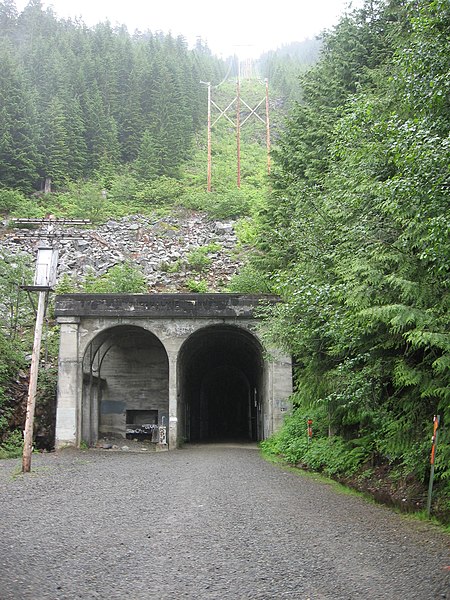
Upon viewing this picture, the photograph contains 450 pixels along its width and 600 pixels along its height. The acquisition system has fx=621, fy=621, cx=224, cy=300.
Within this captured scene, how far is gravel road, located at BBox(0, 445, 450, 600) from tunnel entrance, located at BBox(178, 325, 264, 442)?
12580 millimetres

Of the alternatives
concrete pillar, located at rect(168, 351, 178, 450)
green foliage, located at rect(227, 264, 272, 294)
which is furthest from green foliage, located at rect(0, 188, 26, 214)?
concrete pillar, located at rect(168, 351, 178, 450)

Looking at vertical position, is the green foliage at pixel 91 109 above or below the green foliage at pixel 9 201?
above

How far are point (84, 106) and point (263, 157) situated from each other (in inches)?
793

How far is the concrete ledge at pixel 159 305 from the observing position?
21.6 meters

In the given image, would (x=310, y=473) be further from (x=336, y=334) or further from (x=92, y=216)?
(x=92, y=216)

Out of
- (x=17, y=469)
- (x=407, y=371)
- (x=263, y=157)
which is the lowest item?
(x=17, y=469)

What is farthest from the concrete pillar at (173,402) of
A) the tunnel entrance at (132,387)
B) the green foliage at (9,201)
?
the green foliage at (9,201)

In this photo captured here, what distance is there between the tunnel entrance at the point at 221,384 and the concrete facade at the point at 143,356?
16 cm

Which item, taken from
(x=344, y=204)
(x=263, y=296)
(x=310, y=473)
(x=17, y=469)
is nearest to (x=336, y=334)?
(x=344, y=204)

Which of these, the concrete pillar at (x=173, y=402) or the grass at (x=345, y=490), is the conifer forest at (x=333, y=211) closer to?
the grass at (x=345, y=490)

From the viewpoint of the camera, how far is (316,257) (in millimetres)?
13766

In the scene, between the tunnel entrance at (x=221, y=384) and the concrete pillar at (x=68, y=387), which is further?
the tunnel entrance at (x=221, y=384)

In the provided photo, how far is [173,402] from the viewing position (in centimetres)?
2220

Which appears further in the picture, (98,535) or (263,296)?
(263,296)
